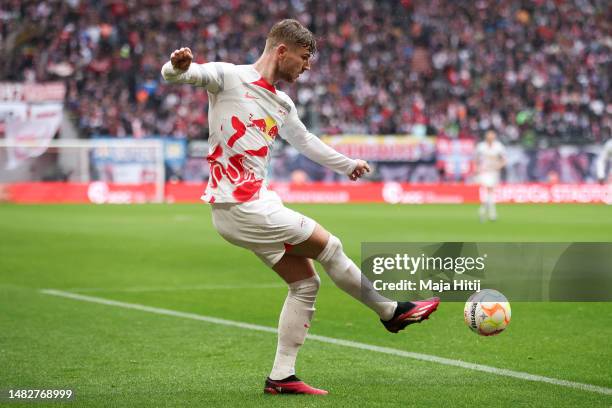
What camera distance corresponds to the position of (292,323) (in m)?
5.77

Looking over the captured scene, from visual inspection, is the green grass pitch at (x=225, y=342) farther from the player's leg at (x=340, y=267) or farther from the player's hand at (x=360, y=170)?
the player's hand at (x=360, y=170)

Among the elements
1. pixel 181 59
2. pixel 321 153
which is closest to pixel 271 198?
pixel 321 153

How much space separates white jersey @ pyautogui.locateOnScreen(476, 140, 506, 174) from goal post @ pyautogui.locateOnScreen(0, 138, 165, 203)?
36.7 feet

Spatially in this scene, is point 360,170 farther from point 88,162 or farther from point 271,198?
point 88,162

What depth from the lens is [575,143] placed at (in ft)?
112

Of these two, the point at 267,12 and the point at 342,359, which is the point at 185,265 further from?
the point at 267,12

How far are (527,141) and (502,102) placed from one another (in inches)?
152

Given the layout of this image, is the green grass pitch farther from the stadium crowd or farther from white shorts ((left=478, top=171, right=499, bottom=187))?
the stadium crowd

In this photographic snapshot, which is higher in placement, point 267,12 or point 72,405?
point 267,12

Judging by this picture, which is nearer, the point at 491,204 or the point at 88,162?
the point at 491,204

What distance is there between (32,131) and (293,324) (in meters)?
28.7

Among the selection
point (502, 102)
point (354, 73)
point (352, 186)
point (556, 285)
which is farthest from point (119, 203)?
point (556, 285)

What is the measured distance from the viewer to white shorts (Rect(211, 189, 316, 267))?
18.1 ft

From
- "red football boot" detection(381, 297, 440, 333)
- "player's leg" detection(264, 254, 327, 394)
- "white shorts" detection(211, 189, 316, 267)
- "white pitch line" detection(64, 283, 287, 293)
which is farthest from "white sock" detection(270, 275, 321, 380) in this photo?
"white pitch line" detection(64, 283, 287, 293)
